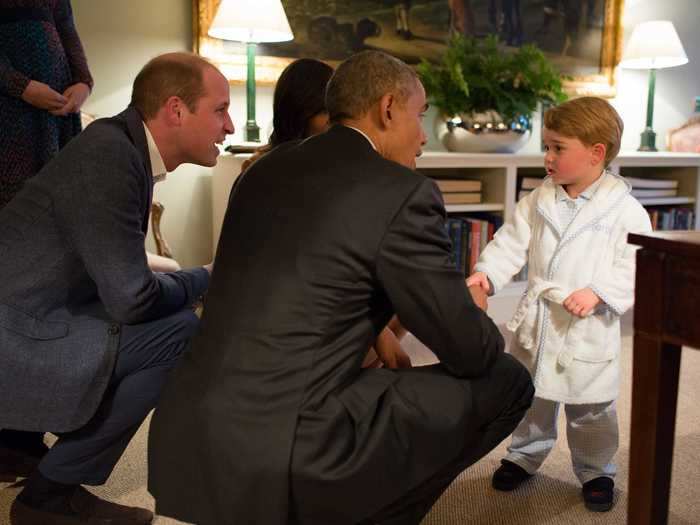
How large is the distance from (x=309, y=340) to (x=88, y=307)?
0.67 meters

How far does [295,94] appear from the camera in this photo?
2037 millimetres

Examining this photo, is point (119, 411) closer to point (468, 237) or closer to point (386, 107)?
point (386, 107)

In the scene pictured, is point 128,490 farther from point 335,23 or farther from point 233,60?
point 335,23

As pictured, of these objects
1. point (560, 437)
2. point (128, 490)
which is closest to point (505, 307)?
point (560, 437)

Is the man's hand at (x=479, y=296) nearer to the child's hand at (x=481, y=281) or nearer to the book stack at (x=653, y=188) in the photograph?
the child's hand at (x=481, y=281)

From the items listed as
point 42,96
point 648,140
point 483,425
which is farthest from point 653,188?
point 42,96

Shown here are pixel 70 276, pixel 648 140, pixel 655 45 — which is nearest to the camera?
pixel 70 276

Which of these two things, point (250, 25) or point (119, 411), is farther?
point (250, 25)

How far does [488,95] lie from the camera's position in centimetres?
344

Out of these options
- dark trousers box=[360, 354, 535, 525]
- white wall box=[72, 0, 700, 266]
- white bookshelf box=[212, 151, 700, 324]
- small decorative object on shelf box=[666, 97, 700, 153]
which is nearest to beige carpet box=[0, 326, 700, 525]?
dark trousers box=[360, 354, 535, 525]

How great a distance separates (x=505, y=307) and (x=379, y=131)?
235cm

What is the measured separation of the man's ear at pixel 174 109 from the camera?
5.44 feet

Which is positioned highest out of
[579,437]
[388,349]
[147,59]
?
[147,59]

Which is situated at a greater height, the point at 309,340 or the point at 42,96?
the point at 42,96
